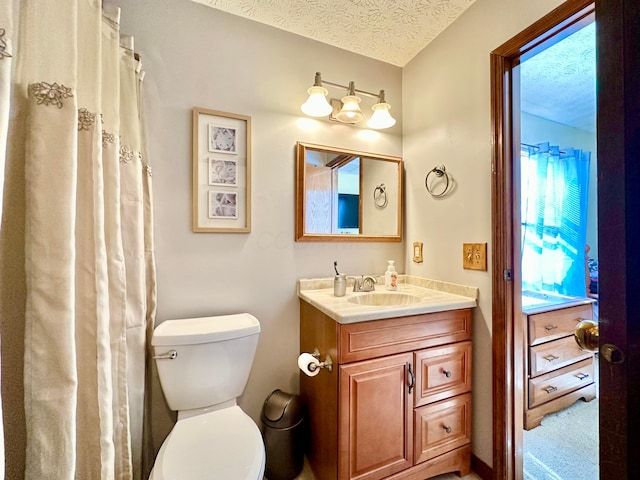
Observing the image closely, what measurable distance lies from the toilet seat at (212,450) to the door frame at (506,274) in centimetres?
112

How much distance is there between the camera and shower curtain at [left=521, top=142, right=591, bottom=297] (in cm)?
221

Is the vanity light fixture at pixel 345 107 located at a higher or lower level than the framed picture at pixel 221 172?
higher

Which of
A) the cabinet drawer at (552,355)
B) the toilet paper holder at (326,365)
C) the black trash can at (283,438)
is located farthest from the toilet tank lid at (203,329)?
the cabinet drawer at (552,355)

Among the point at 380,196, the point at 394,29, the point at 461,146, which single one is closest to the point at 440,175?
the point at 461,146

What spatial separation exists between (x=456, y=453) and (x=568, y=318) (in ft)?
4.05

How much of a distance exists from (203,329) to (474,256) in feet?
4.59

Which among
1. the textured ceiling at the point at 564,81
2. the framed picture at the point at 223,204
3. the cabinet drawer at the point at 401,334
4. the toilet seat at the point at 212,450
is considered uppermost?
the textured ceiling at the point at 564,81

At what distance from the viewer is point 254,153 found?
152 centimetres

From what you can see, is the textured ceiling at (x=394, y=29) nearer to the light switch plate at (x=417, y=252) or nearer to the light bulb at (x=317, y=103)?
the light bulb at (x=317, y=103)

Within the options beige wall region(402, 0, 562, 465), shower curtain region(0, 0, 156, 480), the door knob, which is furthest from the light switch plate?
shower curtain region(0, 0, 156, 480)

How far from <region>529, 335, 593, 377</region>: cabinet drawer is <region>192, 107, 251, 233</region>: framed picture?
1961 millimetres

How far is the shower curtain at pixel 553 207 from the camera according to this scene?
2.21 metres

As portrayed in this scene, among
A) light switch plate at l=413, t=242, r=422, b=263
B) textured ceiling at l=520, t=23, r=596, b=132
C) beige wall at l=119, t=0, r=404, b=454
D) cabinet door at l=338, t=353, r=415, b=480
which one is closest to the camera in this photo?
cabinet door at l=338, t=353, r=415, b=480

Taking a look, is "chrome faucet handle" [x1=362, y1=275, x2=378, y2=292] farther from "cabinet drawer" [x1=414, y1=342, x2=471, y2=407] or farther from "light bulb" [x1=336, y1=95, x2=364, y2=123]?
"light bulb" [x1=336, y1=95, x2=364, y2=123]
